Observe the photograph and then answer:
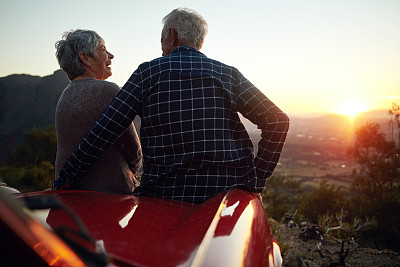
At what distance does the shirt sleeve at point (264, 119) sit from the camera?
1.79 meters

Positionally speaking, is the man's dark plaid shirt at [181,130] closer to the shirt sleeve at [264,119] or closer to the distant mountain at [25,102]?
the shirt sleeve at [264,119]

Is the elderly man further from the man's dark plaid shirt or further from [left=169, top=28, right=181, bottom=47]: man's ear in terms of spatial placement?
[left=169, top=28, right=181, bottom=47]: man's ear

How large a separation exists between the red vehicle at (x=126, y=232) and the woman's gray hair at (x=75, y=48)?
1.28 metres

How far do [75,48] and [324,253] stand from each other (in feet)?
13.8

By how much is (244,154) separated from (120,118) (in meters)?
0.86

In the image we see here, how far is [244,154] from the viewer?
5.71 feet

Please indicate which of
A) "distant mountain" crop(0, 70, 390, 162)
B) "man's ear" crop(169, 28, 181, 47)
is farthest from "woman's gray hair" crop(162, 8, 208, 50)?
"distant mountain" crop(0, 70, 390, 162)

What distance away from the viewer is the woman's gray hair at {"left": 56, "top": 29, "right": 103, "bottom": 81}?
6.72 feet

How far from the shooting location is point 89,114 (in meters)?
1.89

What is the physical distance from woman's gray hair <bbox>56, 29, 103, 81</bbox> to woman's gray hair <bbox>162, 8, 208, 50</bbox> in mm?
633

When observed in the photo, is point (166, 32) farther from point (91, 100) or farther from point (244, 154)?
point (244, 154)

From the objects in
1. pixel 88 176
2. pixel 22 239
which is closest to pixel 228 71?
pixel 88 176

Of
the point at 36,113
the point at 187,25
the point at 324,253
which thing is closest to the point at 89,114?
the point at 187,25

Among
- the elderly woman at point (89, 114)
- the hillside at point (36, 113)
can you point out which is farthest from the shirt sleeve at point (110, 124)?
the hillside at point (36, 113)
